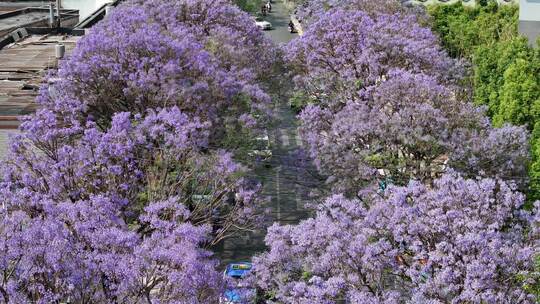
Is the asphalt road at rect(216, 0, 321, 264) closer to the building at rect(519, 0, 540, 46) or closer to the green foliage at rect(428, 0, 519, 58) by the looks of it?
the building at rect(519, 0, 540, 46)

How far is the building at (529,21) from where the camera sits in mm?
41256

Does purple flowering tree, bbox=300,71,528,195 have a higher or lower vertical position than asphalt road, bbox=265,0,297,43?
higher

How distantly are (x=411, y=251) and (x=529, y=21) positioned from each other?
27.5m

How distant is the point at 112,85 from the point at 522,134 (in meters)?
11.0

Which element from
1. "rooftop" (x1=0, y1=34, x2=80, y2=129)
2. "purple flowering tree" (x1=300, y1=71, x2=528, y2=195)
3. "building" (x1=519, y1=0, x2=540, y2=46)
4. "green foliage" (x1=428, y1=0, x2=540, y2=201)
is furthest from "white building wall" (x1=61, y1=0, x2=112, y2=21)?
"purple flowering tree" (x1=300, y1=71, x2=528, y2=195)

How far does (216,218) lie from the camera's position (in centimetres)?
2309

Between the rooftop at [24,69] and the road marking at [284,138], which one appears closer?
the rooftop at [24,69]

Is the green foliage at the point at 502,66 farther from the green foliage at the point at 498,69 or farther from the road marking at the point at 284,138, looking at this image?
the road marking at the point at 284,138

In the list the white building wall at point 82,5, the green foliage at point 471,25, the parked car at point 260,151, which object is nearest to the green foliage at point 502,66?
the green foliage at point 471,25

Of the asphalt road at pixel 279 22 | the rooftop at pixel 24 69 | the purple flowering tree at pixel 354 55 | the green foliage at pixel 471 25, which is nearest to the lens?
the rooftop at pixel 24 69

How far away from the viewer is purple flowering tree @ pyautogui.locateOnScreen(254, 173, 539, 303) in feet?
50.8

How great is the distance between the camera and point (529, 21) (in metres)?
41.6

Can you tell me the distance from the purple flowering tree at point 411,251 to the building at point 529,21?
2535 cm

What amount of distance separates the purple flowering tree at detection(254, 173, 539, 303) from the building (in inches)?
998
